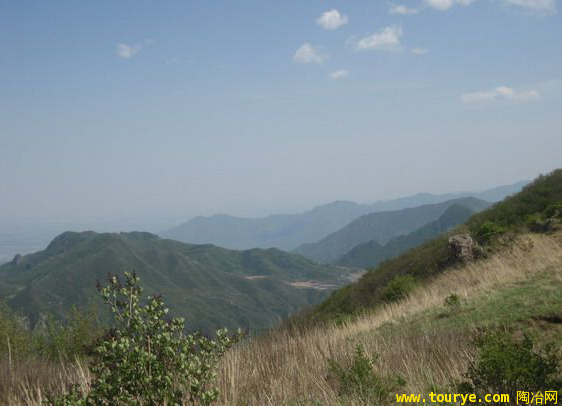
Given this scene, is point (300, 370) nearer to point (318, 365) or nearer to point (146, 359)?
point (318, 365)

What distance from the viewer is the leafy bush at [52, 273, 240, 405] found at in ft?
14.6

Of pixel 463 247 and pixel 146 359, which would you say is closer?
pixel 146 359

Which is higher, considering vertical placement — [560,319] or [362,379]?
[362,379]

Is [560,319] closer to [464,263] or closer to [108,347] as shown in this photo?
[108,347]

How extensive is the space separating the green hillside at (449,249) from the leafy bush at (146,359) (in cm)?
1688

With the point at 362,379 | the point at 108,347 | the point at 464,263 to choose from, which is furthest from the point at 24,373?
the point at 464,263

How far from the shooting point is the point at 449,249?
76.6 ft

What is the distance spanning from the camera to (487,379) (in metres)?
4.63

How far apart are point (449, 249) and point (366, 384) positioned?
19.5 meters

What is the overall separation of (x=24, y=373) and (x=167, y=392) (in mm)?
6329

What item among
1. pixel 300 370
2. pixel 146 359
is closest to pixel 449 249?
pixel 300 370

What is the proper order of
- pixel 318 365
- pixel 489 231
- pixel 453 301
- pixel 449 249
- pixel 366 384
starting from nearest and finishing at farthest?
pixel 366 384
pixel 318 365
pixel 453 301
pixel 489 231
pixel 449 249

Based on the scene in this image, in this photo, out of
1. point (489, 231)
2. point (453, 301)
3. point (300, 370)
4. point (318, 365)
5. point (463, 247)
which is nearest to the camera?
point (300, 370)

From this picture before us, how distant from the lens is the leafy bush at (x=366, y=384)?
207 inches
